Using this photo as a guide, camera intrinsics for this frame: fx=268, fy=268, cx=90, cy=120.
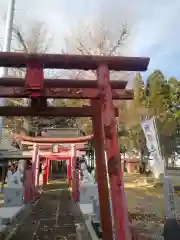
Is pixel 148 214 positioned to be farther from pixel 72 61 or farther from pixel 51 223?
pixel 72 61

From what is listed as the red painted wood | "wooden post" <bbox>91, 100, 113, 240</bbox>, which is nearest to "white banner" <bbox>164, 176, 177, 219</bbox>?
"wooden post" <bbox>91, 100, 113, 240</bbox>

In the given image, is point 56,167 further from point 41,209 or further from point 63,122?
point 41,209

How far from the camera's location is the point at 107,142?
11.0ft

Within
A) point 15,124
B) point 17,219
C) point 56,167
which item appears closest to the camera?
point 17,219

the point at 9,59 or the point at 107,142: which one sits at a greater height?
the point at 9,59

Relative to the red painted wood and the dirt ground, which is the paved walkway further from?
the red painted wood

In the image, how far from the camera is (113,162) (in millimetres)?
3264

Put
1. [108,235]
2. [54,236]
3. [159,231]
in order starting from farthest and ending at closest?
[159,231]
[54,236]
[108,235]

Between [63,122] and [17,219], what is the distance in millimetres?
23632

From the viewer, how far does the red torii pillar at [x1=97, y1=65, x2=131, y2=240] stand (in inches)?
123

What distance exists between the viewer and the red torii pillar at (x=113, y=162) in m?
3.13

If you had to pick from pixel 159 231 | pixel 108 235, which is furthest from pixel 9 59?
pixel 159 231

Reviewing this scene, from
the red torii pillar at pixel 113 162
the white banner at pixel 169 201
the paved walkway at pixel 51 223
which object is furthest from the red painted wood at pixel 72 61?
the paved walkway at pixel 51 223

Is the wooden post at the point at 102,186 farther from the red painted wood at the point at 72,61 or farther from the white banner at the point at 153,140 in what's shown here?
the white banner at the point at 153,140
